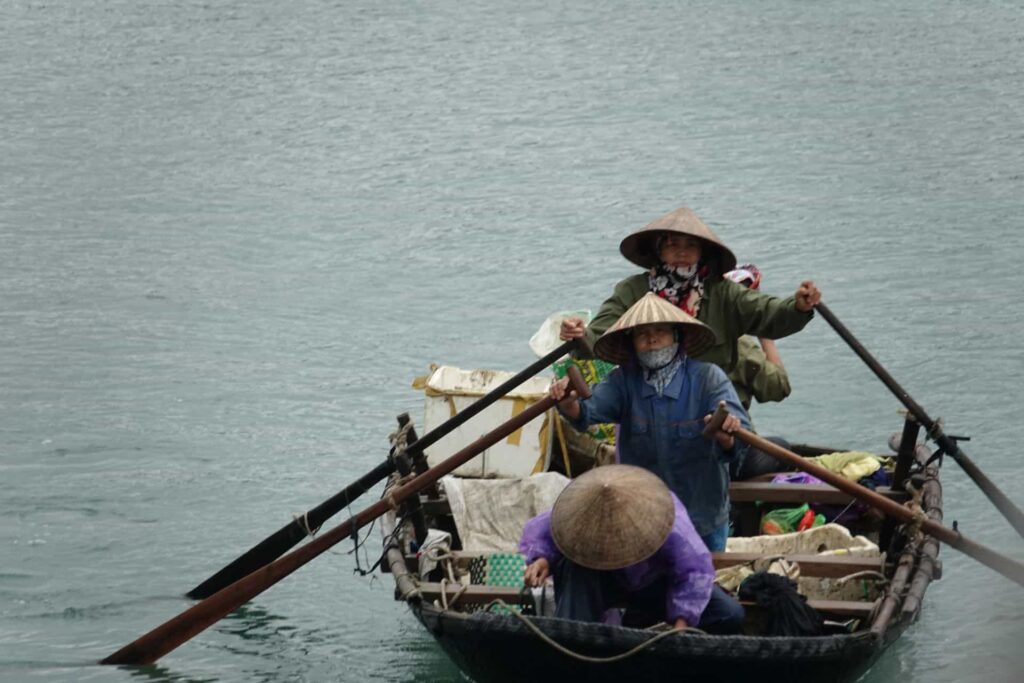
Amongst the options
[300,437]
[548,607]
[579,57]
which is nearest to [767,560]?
[548,607]

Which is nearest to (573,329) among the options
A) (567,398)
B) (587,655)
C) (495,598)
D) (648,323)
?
(567,398)

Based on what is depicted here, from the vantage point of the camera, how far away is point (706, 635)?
522 cm

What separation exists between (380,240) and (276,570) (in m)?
8.67

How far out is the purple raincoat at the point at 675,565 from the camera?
5125 mm

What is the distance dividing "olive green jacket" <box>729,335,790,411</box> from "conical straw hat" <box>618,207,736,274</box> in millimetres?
459

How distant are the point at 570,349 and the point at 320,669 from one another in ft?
7.35

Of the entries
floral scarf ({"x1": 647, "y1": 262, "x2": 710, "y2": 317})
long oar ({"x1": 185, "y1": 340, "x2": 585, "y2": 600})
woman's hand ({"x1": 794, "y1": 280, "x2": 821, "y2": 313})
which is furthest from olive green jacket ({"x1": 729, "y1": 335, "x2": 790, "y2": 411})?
long oar ({"x1": 185, "y1": 340, "x2": 585, "y2": 600})

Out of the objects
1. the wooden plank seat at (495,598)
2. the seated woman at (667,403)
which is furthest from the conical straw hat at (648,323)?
the wooden plank seat at (495,598)

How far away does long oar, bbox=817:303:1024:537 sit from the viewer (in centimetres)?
681

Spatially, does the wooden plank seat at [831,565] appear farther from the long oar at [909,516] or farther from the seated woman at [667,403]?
the seated woman at [667,403]

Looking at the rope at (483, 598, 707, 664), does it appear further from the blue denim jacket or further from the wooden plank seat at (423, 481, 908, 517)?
the wooden plank seat at (423, 481, 908, 517)

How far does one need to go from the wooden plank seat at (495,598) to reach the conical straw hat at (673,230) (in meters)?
1.47

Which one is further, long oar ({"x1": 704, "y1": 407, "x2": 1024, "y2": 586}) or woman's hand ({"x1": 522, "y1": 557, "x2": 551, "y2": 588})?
long oar ({"x1": 704, "y1": 407, "x2": 1024, "y2": 586})

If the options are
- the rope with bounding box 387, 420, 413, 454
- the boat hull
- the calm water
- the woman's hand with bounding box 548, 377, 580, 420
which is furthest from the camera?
Result: the calm water
